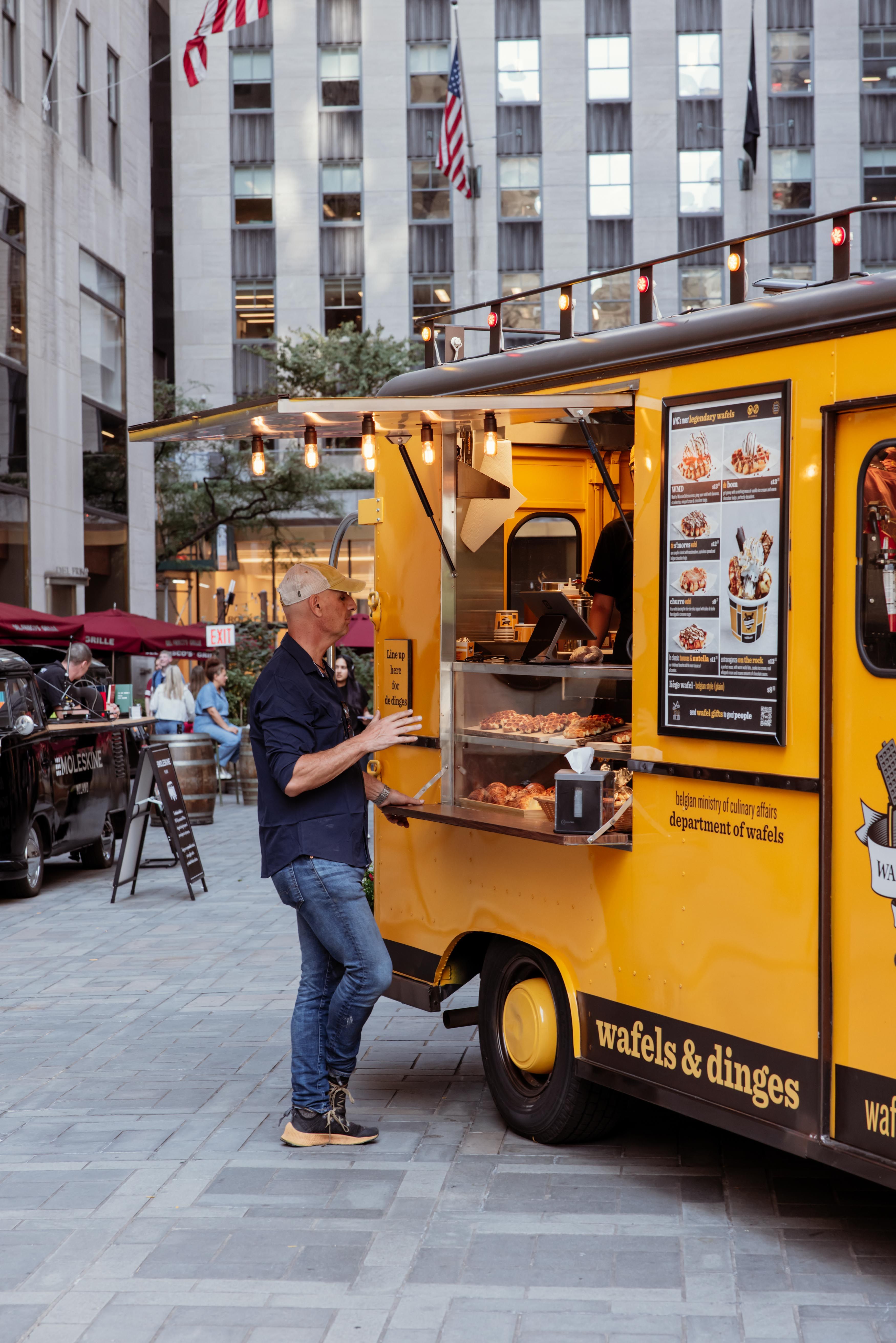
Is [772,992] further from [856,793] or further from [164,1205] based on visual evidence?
[164,1205]

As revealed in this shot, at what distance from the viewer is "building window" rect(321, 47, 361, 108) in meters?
Answer: 42.9

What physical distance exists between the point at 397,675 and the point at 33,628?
9060mm

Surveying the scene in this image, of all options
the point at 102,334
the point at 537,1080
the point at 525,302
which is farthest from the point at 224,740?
the point at 525,302

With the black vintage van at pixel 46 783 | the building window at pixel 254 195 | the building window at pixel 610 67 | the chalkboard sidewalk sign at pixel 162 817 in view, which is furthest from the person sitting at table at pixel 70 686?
the building window at pixel 610 67

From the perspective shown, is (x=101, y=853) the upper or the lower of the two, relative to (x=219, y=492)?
lower

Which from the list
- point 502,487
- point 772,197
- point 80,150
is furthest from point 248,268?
point 502,487

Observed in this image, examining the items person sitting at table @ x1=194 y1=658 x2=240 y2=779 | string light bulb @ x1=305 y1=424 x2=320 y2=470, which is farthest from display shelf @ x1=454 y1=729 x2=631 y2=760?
person sitting at table @ x1=194 y1=658 x2=240 y2=779

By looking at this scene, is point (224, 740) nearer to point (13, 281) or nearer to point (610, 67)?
point (13, 281)

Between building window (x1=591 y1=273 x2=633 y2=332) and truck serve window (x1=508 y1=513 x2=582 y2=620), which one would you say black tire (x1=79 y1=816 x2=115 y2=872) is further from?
building window (x1=591 y1=273 x2=633 y2=332)

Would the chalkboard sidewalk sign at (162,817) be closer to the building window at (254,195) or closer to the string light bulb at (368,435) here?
the string light bulb at (368,435)

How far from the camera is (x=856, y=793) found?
4051mm

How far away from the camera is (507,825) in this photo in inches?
204

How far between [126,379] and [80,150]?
433cm

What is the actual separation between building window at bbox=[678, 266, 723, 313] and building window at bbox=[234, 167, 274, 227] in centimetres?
1251
